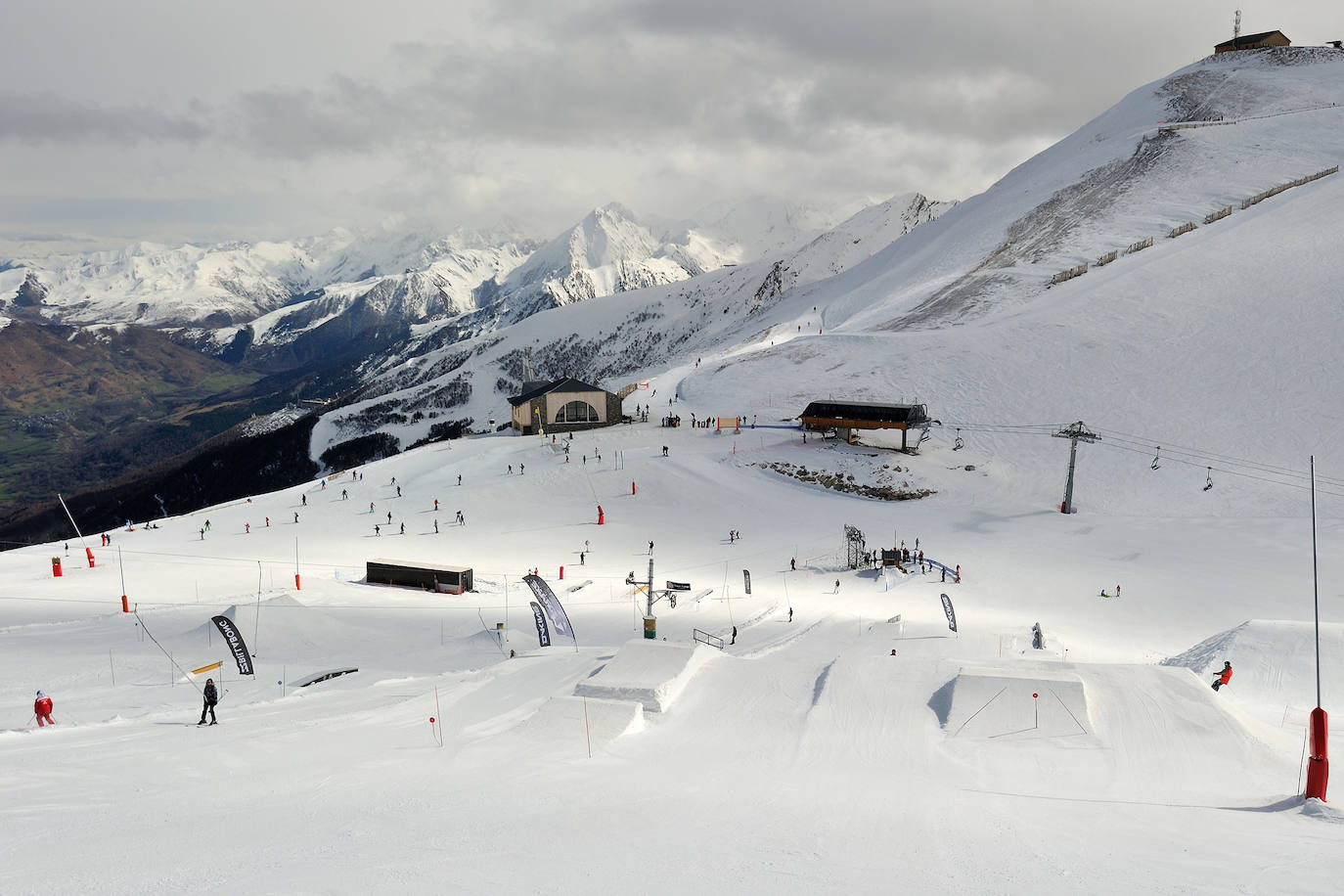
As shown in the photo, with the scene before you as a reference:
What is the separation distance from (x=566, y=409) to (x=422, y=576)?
36603 mm

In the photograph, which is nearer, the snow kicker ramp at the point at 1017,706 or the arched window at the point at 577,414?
the snow kicker ramp at the point at 1017,706

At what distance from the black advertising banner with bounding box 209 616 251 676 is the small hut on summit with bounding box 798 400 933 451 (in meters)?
43.5

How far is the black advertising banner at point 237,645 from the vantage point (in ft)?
80.1

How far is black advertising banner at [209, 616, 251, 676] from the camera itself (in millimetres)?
24406

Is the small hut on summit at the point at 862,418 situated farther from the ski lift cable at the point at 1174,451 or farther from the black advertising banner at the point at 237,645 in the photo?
the black advertising banner at the point at 237,645

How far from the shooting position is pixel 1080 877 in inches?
409

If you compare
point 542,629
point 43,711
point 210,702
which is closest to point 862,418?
point 542,629

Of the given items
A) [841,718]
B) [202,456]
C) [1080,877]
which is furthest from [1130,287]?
[202,456]

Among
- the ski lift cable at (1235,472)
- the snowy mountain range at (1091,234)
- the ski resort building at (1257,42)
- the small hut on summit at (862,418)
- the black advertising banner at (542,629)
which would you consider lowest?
the black advertising banner at (542,629)

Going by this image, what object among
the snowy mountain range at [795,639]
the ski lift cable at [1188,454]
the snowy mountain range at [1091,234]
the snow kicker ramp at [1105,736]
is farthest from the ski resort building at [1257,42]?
the snow kicker ramp at [1105,736]

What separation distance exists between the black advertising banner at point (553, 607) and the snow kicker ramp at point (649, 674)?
228 inches

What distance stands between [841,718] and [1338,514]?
127 ft

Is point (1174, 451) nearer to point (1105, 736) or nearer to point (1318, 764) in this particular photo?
point (1105, 736)

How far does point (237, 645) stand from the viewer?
2467 cm
